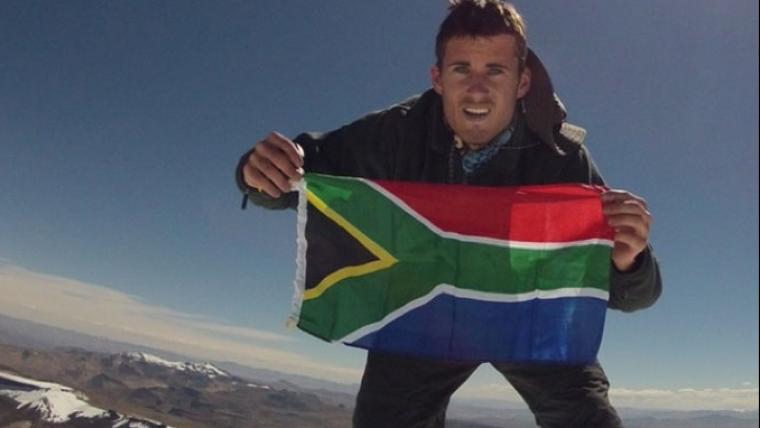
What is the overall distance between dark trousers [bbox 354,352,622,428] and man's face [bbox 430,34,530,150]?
1406 mm

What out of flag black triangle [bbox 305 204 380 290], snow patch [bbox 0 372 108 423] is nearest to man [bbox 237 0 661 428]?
flag black triangle [bbox 305 204 380 290]

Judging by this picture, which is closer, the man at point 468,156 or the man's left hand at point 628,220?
the man's left hand at point 628,220

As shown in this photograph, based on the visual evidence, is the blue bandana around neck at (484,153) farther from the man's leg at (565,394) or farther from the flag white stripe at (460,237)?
the man's leg at (565,394)

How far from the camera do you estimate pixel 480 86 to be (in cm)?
366

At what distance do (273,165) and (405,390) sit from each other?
1428 millimetres

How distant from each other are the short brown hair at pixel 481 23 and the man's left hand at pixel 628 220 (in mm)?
1125

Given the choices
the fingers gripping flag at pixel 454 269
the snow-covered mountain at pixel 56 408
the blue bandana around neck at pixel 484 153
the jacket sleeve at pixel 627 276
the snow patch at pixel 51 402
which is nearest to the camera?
the jacket sleeve at pixel 627 276

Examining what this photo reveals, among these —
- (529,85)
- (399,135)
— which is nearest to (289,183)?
(399,135)

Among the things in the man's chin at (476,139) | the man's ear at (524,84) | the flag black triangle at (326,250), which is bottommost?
the flag black triangle at (326,250)

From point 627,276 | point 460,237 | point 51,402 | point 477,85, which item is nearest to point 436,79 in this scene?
point 477,85

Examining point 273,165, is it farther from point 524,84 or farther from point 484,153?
point 524,84

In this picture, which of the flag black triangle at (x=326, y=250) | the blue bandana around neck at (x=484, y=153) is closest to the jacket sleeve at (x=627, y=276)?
the blue bandana around neck at (x=484, y=153)

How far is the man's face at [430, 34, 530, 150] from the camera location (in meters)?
3.67

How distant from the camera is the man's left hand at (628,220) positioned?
3.06 metres
